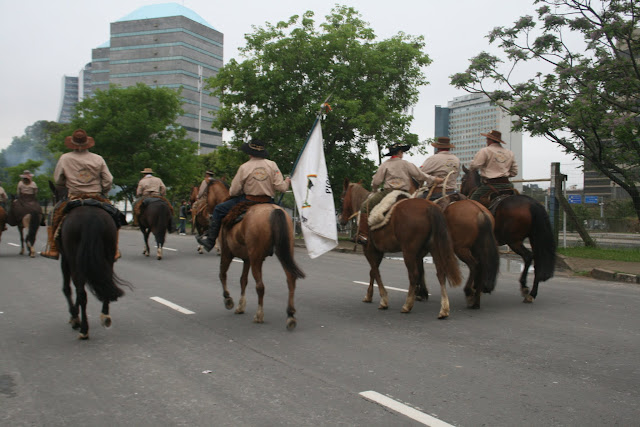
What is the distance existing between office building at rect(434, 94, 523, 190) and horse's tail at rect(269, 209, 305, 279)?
1861 cm

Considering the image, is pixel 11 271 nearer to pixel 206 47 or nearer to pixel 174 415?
pixel 174 415

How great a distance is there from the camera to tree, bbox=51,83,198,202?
4175cm

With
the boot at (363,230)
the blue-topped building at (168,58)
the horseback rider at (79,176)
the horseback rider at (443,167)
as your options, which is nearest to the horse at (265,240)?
the horseback rider at (79,176)

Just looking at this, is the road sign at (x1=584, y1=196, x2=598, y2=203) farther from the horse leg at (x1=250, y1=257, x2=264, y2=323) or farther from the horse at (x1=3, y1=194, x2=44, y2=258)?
the horse at (x1=3, y1=194, x2=44, y2=258)

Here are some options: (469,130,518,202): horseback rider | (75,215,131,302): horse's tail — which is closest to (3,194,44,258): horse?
(75,215,131,302): horse's tail

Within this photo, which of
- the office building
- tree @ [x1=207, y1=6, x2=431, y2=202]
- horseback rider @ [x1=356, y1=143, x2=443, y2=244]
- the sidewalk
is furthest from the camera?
the office building

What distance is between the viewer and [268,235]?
7.41 metres

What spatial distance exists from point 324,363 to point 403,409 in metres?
1.40

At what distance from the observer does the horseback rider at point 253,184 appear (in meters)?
7.98

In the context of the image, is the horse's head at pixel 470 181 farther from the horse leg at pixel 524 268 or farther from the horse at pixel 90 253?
the horse at pixel 90 253

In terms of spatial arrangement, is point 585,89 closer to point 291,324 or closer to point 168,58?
point 291,324

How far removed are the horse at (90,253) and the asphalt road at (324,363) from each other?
1.58 ft

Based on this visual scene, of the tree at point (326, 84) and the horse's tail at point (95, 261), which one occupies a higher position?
the tree at point (326, 84)

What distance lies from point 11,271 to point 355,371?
426 inches
